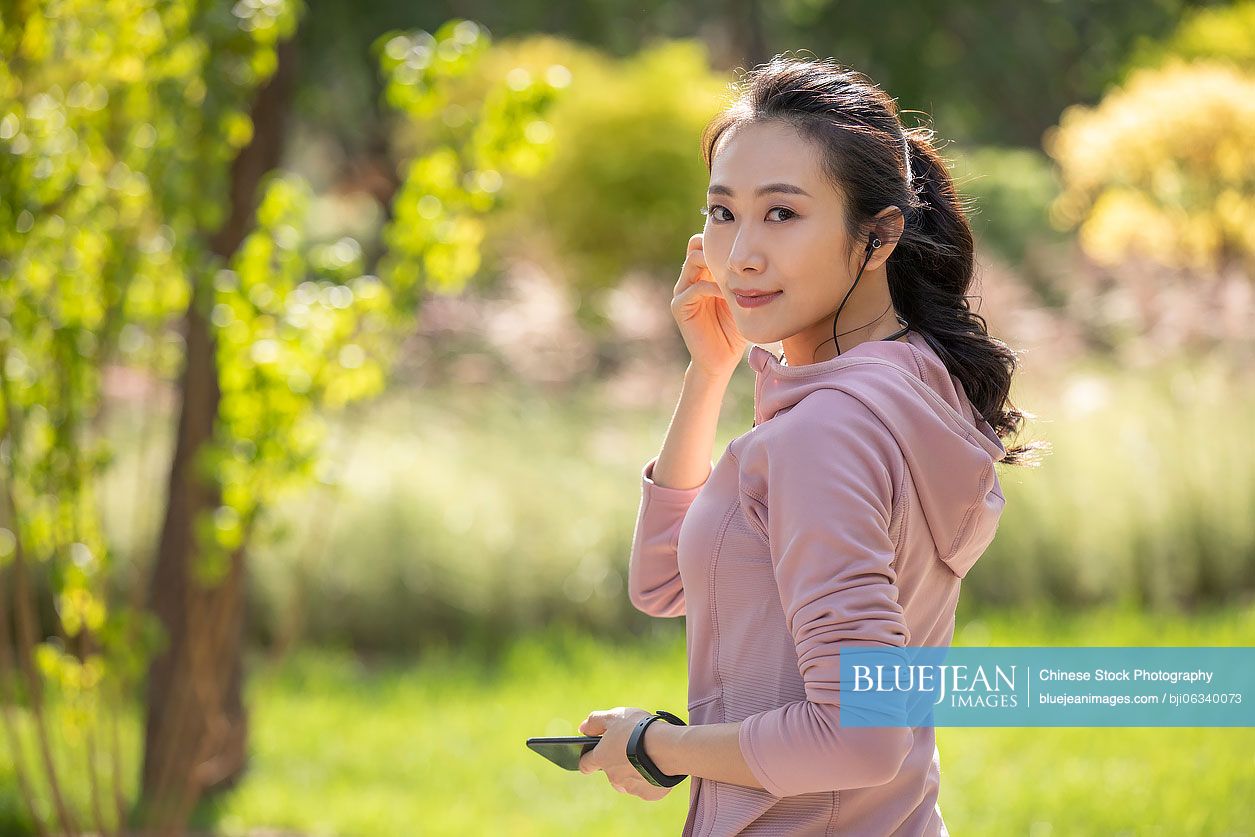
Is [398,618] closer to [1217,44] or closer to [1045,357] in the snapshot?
[1045,357]

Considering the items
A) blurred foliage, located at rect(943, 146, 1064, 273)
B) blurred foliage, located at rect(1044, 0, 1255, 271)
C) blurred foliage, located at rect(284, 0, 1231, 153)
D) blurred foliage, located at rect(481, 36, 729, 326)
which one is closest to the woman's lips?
blurred foliage, located at rect(481, 36, 729, 326)

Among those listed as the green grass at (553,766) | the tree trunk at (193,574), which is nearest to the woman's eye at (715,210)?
the green grass at (553,766)

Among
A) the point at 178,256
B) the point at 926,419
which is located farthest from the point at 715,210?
the point at 178,256

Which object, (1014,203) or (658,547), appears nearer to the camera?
(658,547)

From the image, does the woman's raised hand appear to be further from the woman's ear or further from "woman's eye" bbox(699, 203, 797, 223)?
the woman's ear

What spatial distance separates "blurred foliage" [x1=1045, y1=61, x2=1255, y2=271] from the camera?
1024 centimetres

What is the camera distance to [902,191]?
4.43 ft

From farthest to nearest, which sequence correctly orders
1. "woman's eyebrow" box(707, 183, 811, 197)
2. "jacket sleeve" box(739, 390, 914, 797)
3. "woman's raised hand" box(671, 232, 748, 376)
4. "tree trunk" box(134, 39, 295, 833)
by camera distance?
1. "tree trunk" box(134, 39, 295, 833)
2. "woman's raised hand" box(671, 232, 748, 376)
3. "woman's eyebrow" box(707, 183, 811, 197)
4. "jacket sleeve" box(739, 390, 914, 797)

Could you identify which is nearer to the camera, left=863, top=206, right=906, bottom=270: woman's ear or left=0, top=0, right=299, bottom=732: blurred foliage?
left=863, top=206, right=906, bottom=270: woman's ear

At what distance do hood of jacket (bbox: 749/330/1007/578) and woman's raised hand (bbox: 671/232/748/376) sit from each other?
18 centimetres

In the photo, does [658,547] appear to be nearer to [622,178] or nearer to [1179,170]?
[622,178]

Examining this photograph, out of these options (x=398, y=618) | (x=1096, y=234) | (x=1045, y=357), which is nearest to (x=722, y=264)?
(x=398, y=618)

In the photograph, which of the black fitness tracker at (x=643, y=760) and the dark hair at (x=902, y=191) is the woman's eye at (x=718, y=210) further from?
the black fitness tracker at (x=643, y=760)

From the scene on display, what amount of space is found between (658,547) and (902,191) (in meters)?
0.53
